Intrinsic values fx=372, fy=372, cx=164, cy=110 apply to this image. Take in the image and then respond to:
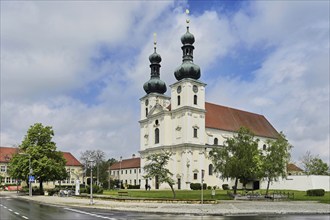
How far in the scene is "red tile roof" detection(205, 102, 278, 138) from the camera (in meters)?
83.0

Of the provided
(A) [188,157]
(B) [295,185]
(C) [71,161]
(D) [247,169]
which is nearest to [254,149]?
(D) [247,169]

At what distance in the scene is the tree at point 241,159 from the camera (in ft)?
129

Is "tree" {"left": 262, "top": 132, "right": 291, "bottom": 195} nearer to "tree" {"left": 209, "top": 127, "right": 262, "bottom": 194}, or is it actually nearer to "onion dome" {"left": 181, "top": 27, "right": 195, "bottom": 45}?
"tree" {"left": 209, "top": 127, "right": 262, "bottom": 194}

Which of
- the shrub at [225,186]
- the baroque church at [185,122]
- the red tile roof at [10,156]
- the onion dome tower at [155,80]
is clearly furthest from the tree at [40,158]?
the red tile roof at [10,156]

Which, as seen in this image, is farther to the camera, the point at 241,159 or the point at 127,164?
the point at 127,164

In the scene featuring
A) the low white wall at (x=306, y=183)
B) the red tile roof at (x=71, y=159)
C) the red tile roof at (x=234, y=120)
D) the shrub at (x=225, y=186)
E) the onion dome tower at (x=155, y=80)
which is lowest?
the shrub at (x=225, y=186)

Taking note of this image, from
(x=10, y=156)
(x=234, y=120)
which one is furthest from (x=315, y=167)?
(x=10, y=156)

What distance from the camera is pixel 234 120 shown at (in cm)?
8775

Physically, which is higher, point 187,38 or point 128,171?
point 187,38

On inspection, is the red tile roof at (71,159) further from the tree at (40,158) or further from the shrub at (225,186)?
the shrub at (225,186)

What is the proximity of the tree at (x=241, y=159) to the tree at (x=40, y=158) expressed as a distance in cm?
2646

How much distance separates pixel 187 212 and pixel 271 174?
21153 mm

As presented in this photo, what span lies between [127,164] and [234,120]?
43.5 meters

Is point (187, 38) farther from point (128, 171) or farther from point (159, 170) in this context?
point (128, 171)
